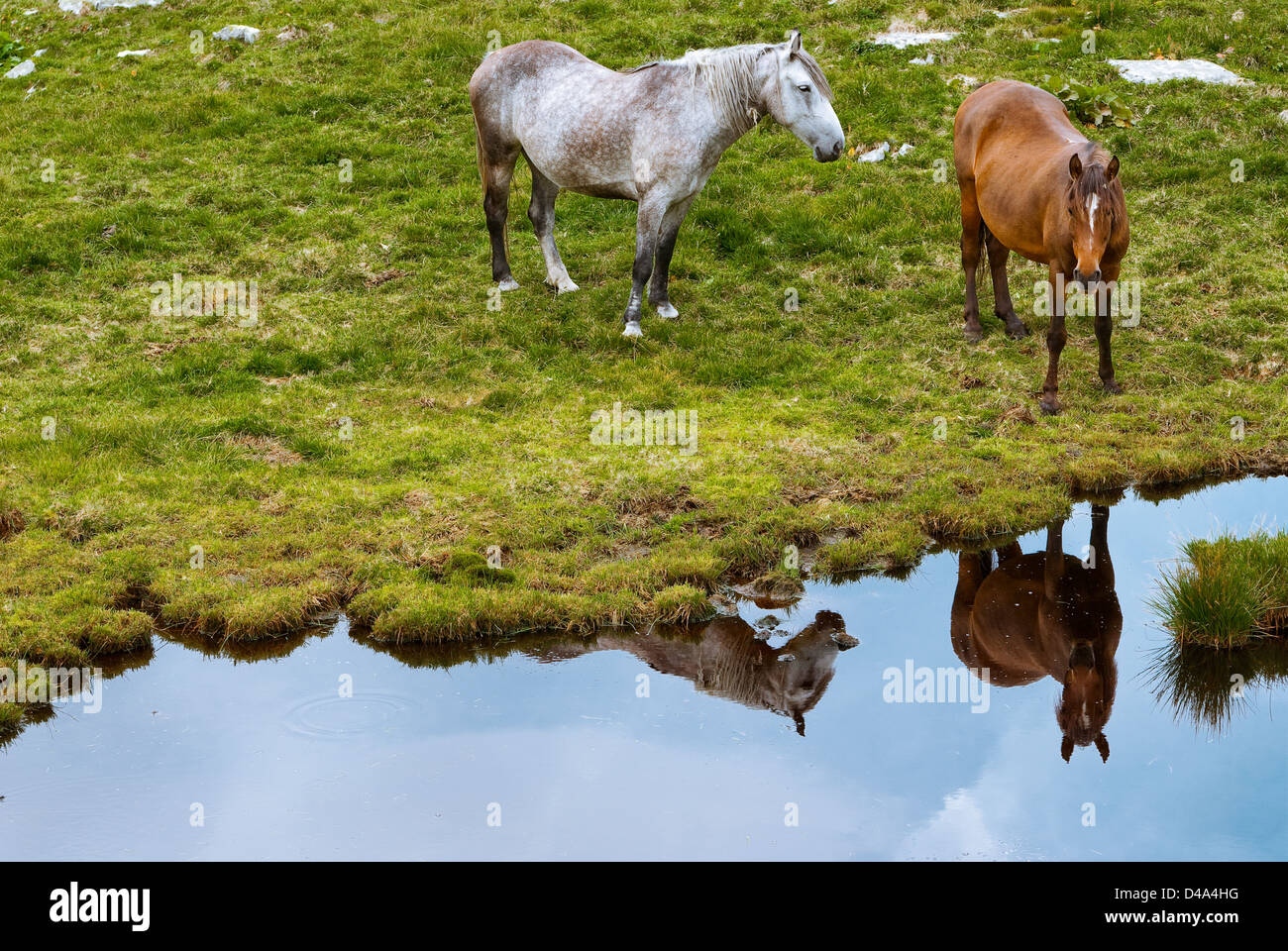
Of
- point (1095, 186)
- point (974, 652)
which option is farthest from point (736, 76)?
point (974, 652)

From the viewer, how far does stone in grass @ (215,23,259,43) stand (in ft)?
58.8

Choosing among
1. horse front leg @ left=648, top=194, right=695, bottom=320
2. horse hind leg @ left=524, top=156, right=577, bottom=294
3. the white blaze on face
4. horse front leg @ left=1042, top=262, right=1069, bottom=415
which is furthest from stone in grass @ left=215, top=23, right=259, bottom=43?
horse front leg @ left=1042, top=262, right=1069, bottom=415

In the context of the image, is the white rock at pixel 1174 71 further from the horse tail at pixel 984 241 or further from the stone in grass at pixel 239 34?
the stone in grass at pixel 239 34

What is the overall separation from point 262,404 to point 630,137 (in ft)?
13.8

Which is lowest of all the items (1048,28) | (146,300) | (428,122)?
(146,300)

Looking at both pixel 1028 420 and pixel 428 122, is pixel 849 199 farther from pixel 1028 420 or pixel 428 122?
pixel 428 122

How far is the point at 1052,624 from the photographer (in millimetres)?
7305

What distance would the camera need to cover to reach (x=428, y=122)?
15.8 m

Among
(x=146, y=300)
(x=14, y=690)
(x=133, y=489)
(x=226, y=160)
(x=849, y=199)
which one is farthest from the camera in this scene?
(x=226, y=160)

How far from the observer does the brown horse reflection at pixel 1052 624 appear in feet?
21.5

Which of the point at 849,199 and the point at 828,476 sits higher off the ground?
the point at 849,199

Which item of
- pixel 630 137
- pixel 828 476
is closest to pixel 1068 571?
pixel 828 476

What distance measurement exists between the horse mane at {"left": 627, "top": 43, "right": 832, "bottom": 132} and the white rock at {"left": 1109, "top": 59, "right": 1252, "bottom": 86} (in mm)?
6597

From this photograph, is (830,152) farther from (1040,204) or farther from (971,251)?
(1040,204)
